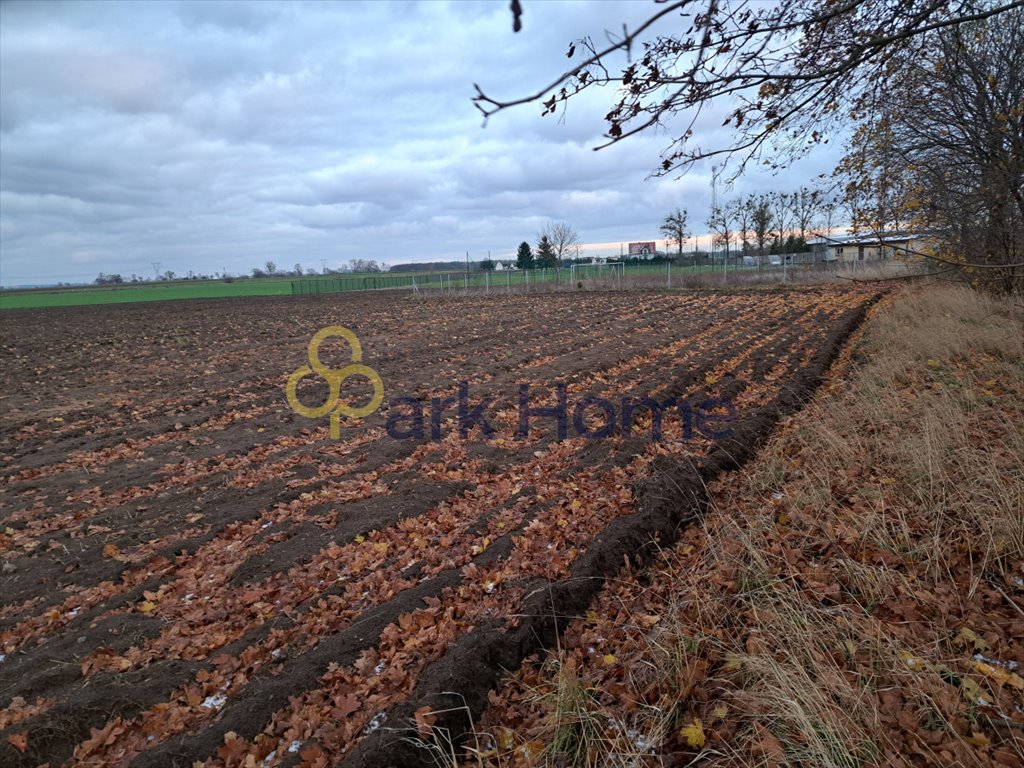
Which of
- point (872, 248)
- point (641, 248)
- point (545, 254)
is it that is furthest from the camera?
point (641, 248)

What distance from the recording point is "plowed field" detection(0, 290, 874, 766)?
133 inches

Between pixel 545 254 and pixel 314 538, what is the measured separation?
7063 cm

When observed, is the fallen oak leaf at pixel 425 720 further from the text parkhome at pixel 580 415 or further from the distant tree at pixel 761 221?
the distant tree at pixel 761 221

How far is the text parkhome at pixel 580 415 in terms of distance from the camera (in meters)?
8.01

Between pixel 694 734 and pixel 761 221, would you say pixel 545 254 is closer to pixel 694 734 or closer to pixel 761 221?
pixel 761 221

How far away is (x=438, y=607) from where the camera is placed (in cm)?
424

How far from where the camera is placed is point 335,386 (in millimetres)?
11688

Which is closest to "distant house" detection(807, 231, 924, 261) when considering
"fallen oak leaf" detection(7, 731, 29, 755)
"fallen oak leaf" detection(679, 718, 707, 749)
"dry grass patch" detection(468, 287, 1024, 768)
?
"dry grass patch" detection(468, 287, 1024, 768)

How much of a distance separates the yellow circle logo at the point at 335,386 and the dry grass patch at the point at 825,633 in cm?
592

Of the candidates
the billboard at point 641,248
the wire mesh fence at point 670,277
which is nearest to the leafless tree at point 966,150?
the wire mesh fence at point 670,277

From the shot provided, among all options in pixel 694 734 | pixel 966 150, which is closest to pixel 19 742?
pixel 694 734

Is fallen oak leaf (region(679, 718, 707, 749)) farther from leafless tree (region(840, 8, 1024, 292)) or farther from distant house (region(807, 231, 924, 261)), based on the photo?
leafless tree (region(840, 8, 1024, 292))

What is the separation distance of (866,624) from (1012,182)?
10363mm

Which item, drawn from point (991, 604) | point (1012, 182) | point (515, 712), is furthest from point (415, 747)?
point (1012, 182)
